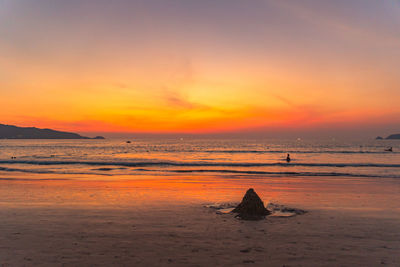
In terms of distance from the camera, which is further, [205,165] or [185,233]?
[205,165]

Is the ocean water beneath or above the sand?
beneath

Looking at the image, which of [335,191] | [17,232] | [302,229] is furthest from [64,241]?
[335,191]

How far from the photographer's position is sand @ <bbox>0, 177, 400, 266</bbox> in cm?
656

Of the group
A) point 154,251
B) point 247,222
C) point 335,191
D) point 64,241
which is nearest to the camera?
point 154,251

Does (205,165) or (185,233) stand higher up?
(185,233)

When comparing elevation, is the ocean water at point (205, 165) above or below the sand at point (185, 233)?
below

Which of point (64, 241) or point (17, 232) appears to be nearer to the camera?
point (64, 241)

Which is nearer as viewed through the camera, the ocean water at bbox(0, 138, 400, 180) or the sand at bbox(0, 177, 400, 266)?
the sand at bbox(0, 177, 400, 266)

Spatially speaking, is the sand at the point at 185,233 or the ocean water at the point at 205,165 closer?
the sand at the point at 185,233

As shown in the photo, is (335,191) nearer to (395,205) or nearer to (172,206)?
(395,205)

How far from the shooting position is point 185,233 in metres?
8.45

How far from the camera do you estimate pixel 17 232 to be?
8.47 meters

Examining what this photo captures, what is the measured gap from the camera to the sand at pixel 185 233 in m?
6.56

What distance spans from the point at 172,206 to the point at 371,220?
23.6ft
